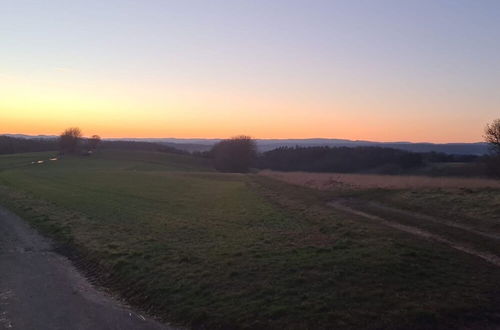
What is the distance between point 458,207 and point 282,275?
48.4ft

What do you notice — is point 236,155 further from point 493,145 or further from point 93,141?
point 493,145

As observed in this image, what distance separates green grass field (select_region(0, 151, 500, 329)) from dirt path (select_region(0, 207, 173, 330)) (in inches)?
25.9

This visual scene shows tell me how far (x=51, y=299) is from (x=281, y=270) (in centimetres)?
648

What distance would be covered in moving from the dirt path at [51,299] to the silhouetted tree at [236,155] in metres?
101

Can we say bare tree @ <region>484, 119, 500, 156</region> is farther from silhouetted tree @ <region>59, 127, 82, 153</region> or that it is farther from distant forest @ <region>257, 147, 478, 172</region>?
silhouetted tree @ <region>59, 127, 82, 153</region>

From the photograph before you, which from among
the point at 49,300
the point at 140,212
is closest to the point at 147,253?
the point at 49,300

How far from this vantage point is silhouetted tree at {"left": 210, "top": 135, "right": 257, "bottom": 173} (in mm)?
123500

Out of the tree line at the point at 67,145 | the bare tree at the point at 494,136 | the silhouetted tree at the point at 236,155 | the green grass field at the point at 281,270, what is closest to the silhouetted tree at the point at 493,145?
the bare tree at the point at 494,136

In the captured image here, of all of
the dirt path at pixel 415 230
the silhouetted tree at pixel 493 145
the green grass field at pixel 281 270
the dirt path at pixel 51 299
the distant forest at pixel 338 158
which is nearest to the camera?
the green grass field at pixel 281 270

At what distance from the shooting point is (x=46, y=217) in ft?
99.4

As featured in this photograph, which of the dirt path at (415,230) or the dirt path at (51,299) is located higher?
the dirt path at (415,230)

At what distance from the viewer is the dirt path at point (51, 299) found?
1255 cm

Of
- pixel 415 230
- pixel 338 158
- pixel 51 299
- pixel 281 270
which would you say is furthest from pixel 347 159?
pixel 51 299

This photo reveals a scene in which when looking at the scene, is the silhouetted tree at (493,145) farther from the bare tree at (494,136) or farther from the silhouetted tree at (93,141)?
the silhouetted tree at (93,141)
